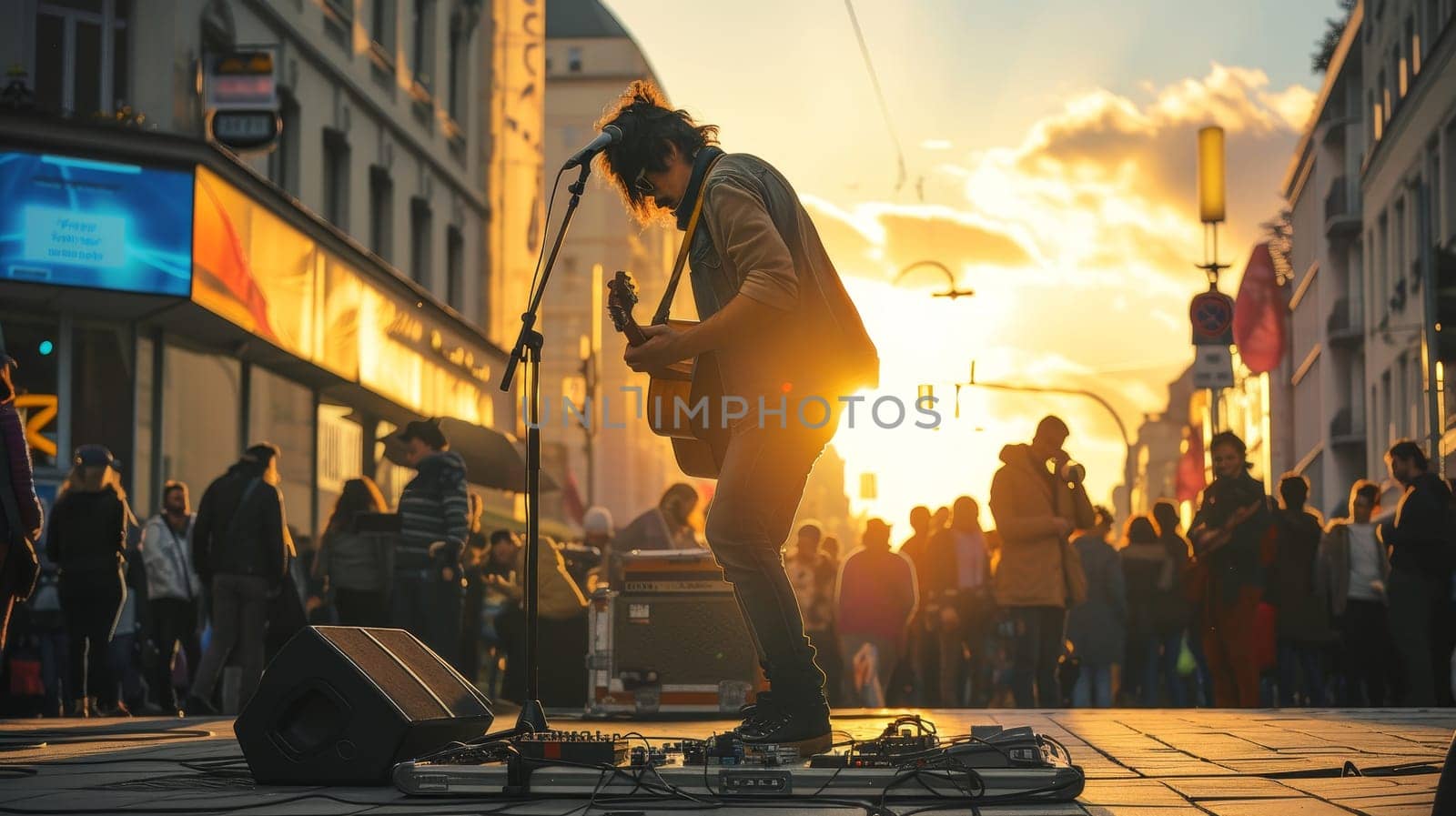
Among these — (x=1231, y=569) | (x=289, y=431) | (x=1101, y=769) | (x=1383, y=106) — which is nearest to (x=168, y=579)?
(x=1231, y=569)

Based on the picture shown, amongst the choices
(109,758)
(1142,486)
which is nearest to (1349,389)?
(109,758)

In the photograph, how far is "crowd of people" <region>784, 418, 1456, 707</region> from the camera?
12.0m

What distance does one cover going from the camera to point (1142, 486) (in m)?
145

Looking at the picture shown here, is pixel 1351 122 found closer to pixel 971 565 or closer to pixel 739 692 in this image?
pixel 971 565

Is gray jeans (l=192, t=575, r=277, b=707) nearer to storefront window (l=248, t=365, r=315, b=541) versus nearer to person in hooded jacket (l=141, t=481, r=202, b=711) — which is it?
person in hooded jacket (l=141, t=481, r=202, b=711)

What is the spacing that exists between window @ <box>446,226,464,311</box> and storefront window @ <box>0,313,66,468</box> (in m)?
14.3

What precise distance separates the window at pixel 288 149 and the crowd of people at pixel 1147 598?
9.69 meters

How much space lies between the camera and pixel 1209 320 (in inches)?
761

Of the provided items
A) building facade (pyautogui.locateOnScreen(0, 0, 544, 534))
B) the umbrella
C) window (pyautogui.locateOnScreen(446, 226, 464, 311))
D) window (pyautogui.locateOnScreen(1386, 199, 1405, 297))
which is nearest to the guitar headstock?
building facade (pyautogui.locateOnScreen(0, 0, 544, 534))

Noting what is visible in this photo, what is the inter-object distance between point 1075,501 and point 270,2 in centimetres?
1441

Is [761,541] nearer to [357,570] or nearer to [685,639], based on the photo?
[685,639]

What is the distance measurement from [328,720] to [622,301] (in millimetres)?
1552

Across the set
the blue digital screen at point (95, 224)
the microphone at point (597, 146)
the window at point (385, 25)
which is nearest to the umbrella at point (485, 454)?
the blue digital screen at point (95, 224)

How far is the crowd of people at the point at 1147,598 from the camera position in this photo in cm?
1199
